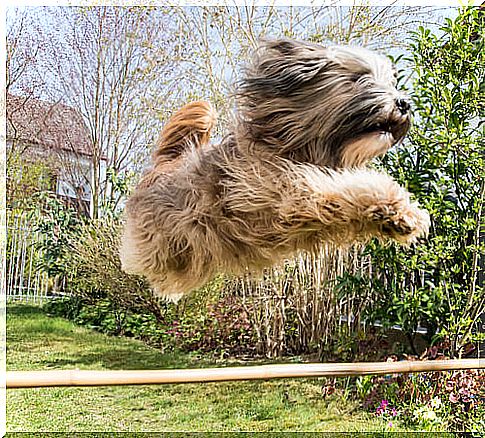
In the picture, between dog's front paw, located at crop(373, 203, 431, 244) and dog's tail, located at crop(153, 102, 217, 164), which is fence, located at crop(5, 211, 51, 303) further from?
dog's front paw, located at crop(373, 203, 431, 244)

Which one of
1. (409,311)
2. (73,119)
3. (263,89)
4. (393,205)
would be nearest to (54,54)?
(73,119)

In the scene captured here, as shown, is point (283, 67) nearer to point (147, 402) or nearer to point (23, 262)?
point (147, 402)

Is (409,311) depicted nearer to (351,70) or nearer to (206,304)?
(206,304)

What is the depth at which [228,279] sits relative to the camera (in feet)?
11.0

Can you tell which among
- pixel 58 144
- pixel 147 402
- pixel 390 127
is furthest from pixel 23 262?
pixel 390 127

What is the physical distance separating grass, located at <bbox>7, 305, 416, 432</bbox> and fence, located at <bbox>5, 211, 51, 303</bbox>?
23 cm

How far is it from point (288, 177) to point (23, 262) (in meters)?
2.86

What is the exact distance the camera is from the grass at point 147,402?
9.96ft

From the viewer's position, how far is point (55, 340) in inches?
139

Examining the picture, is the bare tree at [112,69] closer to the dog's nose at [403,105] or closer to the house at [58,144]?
the house at [58,144]

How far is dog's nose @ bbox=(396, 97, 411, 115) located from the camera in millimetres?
1068

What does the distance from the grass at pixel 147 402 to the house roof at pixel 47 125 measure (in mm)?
1000

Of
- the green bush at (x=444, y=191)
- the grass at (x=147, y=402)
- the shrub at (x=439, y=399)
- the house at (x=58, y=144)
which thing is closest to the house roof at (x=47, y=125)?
the house at (x=58, y=144)

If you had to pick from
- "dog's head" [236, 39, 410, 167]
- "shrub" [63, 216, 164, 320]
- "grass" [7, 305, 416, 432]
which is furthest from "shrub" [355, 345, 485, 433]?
"dog's head" [236, 39, 410, 167]
